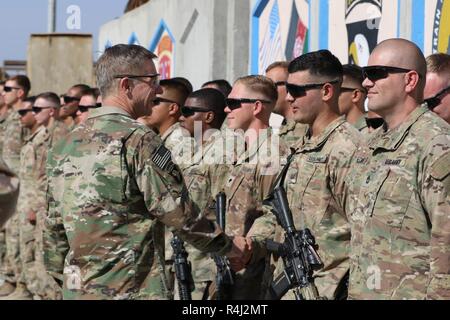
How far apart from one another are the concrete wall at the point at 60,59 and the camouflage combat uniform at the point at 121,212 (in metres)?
14.3

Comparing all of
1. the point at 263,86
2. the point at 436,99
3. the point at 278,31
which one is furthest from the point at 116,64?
the point at 278,31

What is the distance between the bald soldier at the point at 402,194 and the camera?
4.54m

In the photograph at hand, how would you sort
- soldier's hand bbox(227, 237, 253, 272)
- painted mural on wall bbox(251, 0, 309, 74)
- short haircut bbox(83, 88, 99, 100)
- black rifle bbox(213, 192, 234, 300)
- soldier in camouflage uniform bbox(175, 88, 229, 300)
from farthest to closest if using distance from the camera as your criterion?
short haircut bbox(83, 88, 99, 100) → painted mural on wall bbox(251, 0, 309, 74) → soldier in camouflage uniform bbox(175, 88, 229, 300) → black rifle bbox(213, 192, 234, 300) → soldier's hand bbox(227, 237, 253, 272)

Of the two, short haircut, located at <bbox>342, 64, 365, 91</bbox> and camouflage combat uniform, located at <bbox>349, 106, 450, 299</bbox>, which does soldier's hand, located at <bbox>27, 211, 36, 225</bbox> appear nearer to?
short haircut, located at <bbox>342, 64, 365, 91</bbox>

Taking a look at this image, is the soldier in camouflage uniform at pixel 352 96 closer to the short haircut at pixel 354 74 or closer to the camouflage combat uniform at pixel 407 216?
the short haircut at pixel 354 74

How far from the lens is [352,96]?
7.46 metres

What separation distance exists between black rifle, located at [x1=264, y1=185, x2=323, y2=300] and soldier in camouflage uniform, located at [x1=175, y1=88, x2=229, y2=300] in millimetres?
1327

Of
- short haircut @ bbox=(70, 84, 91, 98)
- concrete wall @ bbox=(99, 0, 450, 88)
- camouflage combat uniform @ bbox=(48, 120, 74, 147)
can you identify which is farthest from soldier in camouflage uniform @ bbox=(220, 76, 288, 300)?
camouflage combat uniform @ bbox=(48, 120, 74, 147)

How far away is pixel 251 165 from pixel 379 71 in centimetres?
230

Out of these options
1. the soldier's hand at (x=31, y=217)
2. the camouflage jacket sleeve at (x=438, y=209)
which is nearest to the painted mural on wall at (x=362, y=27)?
the camouflage jacket sleeve at (x=438, y=209)

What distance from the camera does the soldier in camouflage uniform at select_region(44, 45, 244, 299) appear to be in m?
4.98

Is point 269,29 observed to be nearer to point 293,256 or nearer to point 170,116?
point 170,116

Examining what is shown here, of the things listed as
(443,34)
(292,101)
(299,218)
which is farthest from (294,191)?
(443,34)

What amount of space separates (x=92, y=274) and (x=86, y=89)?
7.18 meters
